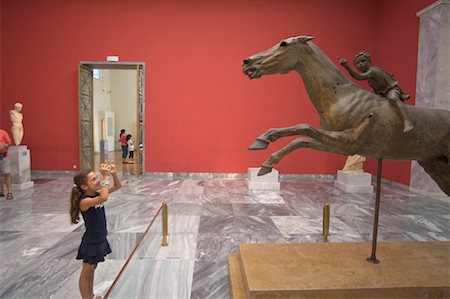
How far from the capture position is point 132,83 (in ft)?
66.4

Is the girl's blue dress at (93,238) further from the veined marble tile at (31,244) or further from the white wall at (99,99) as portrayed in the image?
the white wall at (99,99)

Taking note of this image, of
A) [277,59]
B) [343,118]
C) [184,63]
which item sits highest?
[184,63]

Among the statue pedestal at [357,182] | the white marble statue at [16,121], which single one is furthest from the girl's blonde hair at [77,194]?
the statue pedestal at [357,182]

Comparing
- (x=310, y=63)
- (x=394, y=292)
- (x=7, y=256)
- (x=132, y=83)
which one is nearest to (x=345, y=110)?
(x=310, y=63)

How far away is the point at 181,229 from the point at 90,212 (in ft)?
8.02

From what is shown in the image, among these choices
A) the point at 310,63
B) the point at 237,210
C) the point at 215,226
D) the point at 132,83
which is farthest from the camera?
the point at 132,83

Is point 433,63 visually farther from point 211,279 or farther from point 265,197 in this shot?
point 211,279

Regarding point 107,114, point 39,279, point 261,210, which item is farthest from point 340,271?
point 107,114

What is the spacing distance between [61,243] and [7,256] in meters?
0.65

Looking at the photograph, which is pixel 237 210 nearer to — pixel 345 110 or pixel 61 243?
pixel 61 243

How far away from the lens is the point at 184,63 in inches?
386

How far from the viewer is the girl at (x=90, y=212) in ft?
8.51

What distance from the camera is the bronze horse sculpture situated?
2523 mm

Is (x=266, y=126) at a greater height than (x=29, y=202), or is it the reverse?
(x=266, y=126)
